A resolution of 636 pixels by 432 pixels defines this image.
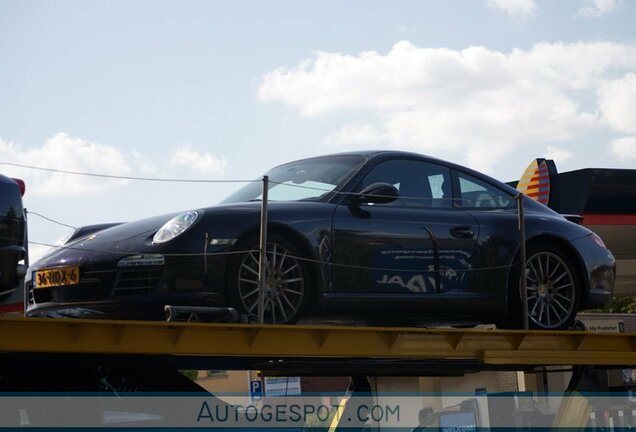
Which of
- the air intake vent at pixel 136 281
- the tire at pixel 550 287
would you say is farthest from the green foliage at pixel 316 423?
the tire at pixel 550 287

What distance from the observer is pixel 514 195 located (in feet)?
24.7

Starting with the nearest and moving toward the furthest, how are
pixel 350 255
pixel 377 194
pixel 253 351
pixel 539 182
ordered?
pixel 253 351, pixel 350 255, pixel 377 194, pixel 539 182

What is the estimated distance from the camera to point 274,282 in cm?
603

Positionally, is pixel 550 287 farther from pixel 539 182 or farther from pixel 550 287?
pixel 539 182

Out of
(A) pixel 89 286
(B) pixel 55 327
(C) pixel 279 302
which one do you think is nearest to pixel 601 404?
(C) pixel 279 302

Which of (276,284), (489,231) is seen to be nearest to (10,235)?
(276,284)

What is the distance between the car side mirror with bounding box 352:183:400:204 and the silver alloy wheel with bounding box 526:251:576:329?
4.40 ft

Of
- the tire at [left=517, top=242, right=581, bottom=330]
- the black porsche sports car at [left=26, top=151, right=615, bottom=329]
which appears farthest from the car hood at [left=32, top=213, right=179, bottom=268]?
the tire at [left=517, top=242, right=581, bottom=330]

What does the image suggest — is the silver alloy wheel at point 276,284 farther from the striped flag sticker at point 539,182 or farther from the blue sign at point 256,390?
the striped flag sticker at point 539,182

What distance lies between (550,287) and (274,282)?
2358mm

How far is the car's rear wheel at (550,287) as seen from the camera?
7.28m

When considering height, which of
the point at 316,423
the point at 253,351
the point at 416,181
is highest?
the point at 416,181

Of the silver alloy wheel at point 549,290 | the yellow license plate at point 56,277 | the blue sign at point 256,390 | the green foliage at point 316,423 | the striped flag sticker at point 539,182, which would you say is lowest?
the green foliage at point 316,423

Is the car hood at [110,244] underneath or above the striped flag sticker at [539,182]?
underneath
